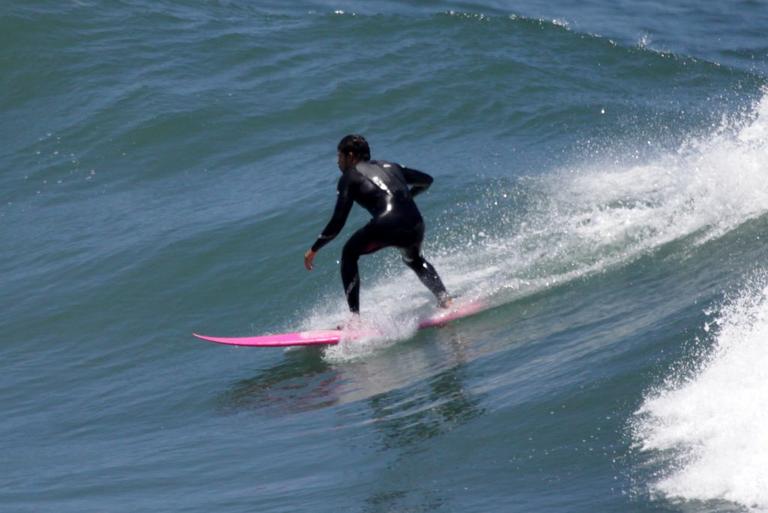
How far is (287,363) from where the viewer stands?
31.0ft

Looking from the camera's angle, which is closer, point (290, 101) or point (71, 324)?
point (71, 324)

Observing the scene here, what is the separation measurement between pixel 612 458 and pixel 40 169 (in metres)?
11.0

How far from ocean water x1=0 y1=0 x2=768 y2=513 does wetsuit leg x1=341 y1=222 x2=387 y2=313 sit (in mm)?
342

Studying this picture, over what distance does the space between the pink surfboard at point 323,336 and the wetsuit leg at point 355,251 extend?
0.28 meters

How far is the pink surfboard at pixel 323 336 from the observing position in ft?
30.9

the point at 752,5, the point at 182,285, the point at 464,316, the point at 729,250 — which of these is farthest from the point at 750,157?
the point at 752,5

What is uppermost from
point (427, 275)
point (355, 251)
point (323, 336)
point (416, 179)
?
point (416, 179)

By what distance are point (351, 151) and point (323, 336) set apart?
1.45 m

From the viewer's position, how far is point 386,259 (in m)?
11.6

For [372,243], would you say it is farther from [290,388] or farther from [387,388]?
[387,388]

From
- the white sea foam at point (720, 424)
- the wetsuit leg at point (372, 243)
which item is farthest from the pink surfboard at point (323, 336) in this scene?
the white sea foam at point (720, 424)

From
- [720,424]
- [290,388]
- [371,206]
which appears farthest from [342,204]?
[720,424]

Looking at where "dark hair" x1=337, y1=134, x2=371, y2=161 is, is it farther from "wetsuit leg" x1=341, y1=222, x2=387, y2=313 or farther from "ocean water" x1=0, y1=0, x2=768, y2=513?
"ocean water" x1=0, y1=0, x2=768, y2=513

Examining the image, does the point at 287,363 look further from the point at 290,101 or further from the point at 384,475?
the point at 290,101
